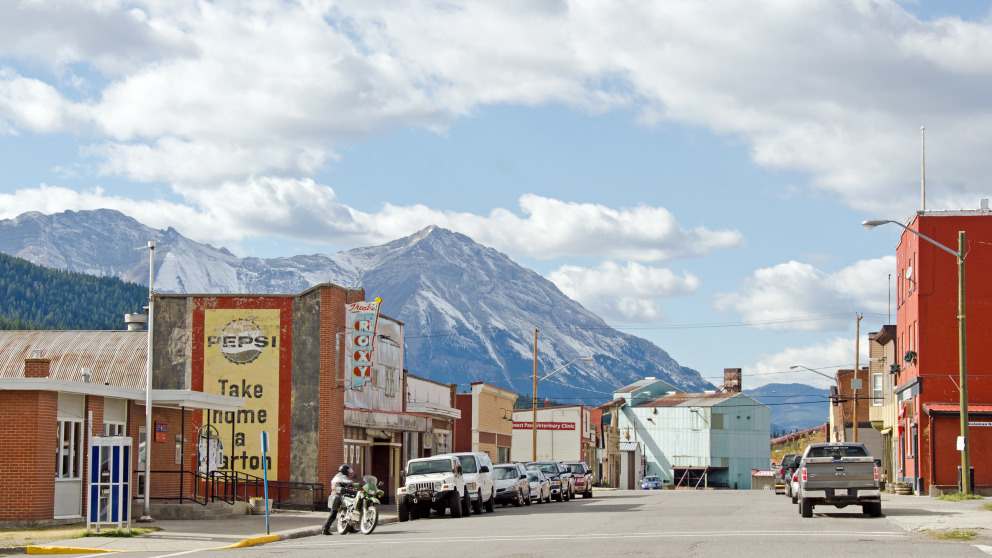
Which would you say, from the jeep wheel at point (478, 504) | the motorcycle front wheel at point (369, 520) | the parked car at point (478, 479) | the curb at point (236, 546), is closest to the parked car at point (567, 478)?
the parked car at point (478, 479)

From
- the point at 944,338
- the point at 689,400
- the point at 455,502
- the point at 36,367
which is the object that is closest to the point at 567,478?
the point at 944,338

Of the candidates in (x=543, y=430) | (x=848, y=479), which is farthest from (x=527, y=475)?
(x=543, y=430)

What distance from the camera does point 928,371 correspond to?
161ft

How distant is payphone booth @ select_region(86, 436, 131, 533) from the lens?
86.3ft

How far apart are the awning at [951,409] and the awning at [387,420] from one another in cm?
2100

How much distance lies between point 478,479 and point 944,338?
891 inches

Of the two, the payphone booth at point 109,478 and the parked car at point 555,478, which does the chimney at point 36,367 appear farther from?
the parked car at point 555,478

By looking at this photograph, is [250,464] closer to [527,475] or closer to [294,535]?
[527,475]

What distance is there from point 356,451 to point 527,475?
7.06m

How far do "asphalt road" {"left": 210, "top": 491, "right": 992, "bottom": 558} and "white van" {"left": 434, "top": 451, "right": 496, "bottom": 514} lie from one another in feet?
13.7

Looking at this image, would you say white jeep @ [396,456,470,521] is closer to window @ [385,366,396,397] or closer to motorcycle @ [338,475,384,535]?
motorcycle @ [338,475,384,535]

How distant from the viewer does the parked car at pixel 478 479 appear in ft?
121

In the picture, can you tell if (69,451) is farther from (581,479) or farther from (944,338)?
(944,338)

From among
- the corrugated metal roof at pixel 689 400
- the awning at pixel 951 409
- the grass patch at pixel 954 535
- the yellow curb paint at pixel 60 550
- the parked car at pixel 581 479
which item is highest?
the awning at pixel 951 409
